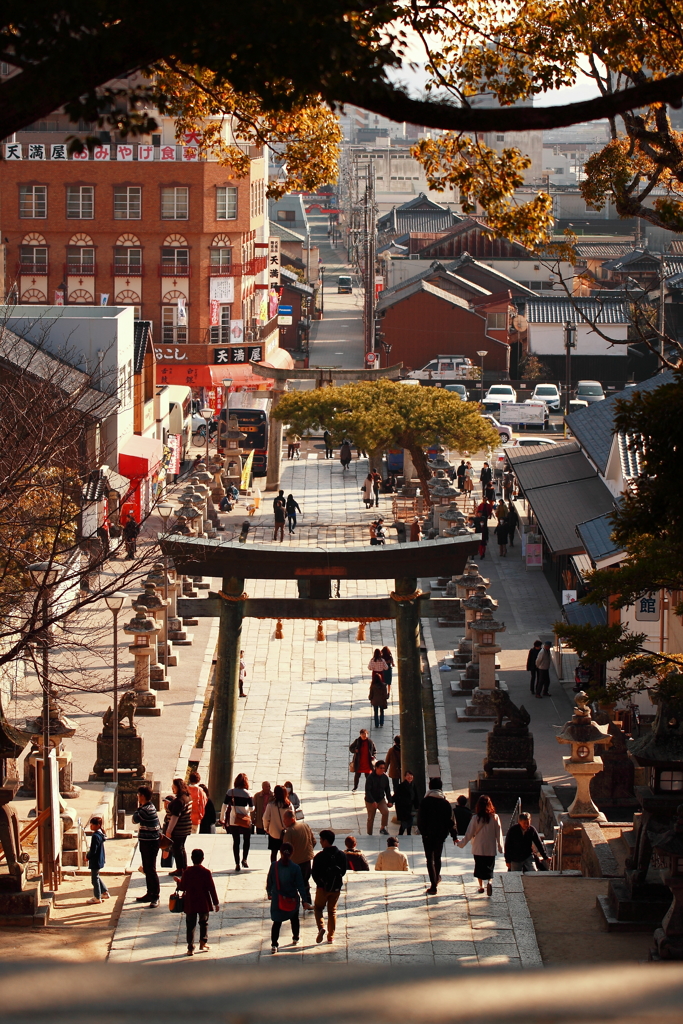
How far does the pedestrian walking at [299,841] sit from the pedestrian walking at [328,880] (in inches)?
14.7

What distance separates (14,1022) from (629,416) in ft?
33.4

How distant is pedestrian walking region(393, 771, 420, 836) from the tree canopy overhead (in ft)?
85.0

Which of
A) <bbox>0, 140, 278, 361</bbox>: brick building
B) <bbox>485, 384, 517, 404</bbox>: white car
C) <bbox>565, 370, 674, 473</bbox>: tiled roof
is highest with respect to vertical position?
<bbox>0, 140, 278, 361</bbox>: brick building

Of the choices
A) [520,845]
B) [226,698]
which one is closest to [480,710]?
[226,698]

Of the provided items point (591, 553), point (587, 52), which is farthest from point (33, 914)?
point (591, 553)

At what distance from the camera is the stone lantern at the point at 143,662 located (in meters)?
25.3

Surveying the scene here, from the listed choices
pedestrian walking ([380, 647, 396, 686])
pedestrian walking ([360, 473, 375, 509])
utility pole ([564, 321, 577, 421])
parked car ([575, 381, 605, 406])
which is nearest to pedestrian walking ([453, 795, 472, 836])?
pedestrian walking ([380, 647, 396, 686])

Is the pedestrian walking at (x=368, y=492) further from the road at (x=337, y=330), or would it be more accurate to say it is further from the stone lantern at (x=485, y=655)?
the road at (x=337, y=330)

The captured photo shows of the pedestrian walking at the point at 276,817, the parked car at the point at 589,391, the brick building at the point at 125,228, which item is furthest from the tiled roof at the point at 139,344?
the pedestrian walking at the point at 276,817

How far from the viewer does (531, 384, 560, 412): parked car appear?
6838 centimetres

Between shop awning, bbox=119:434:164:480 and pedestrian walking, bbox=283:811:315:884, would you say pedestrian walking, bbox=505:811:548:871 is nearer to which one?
pedestrian walking, bbox=283:811:315:884

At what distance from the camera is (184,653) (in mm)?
30391

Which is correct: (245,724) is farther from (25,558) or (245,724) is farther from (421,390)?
(421,390)

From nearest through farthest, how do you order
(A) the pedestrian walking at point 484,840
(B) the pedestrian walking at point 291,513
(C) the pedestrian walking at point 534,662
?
(A) the pedestrian walking at point 484,840, (C) the pedestrian walking at point 534,662, (B) the pedestrian walking at point 291,513
